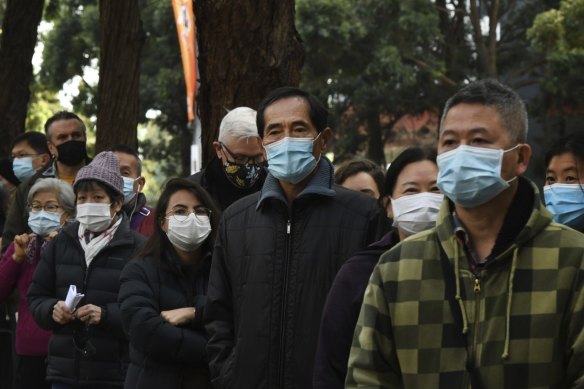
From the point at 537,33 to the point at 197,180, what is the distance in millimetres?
18377

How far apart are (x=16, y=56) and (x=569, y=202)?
38.8 feet

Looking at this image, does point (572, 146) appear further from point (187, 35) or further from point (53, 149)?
point (187, 35)

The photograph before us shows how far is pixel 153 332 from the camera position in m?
6.41

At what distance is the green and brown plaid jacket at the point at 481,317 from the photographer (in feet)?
12.5

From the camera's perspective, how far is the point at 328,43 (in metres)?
28.3

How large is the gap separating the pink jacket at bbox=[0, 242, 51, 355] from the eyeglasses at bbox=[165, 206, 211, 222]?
6.49 feet

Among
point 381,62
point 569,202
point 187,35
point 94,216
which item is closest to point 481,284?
point 569,202

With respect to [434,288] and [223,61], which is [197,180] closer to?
[223,61]

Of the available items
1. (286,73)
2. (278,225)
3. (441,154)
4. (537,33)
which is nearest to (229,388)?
(278,225)

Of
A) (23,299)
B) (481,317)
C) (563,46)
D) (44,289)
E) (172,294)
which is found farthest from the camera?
(563,46)

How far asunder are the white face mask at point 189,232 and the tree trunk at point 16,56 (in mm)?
10600

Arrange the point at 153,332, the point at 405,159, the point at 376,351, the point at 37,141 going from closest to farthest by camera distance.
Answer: the point at 376,351, the point at 405,159, the point at 153,332, the point at 37,141

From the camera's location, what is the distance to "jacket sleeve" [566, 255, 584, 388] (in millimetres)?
3750

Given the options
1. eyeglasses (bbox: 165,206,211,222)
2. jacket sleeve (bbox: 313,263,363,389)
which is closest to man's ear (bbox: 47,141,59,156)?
eyeglasses (bbox: 165,206,211,222)
